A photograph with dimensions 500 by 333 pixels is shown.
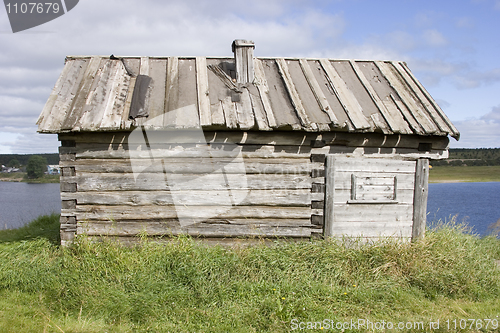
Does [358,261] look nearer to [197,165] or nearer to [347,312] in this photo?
[347,312]

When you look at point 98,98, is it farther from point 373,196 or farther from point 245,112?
point 373,196

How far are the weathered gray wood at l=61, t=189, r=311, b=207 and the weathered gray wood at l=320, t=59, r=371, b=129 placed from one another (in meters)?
1.82

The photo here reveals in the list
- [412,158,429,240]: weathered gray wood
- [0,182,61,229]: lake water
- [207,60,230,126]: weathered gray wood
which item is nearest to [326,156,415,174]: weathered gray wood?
[412,158,429,240]: weathered gray wood

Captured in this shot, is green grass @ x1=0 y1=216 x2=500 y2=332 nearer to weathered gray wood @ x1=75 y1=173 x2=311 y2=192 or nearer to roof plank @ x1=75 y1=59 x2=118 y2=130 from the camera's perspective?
weathered gray wood @ x1=75 y1=173 x2=311 y2=192

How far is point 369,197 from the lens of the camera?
604cm

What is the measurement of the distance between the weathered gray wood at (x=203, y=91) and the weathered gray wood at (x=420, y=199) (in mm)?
4149

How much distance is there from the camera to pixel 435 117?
20.7 feet

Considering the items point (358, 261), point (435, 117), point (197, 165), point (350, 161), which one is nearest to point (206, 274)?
point (197, 165)

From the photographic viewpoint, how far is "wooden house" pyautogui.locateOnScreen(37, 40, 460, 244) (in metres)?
5.62

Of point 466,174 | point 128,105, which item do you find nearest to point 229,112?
point 128,105

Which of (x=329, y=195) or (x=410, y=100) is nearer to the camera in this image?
(x=329, y=195)

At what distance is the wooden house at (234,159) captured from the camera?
5625mm

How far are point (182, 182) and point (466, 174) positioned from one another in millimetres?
75359

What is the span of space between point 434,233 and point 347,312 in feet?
11.1
